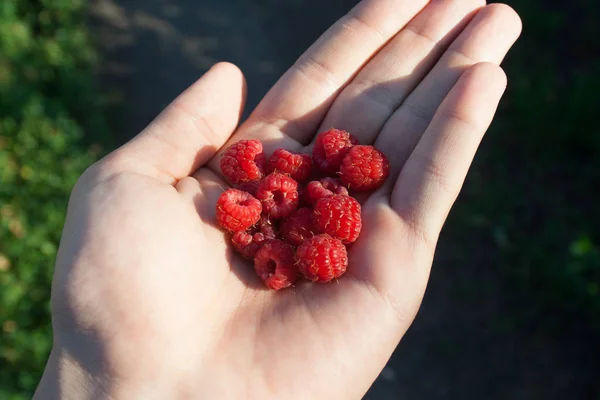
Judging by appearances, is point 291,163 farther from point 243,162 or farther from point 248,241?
point 248,241

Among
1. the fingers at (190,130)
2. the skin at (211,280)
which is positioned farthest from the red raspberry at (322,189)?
the fingers at (190,130)

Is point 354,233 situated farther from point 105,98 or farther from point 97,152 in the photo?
point 105,98

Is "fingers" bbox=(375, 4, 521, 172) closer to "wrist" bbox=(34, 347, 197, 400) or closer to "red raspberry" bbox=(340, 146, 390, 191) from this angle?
"red raspberry" bbox=(340, 146, 390, 191)

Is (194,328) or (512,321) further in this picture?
(512,321)

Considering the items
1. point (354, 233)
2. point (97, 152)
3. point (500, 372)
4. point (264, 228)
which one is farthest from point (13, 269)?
point (500, 372)

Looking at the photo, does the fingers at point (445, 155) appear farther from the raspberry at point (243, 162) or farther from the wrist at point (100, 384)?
the wrist at point (100, 384)

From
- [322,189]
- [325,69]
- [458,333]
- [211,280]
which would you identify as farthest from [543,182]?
[211,280]
